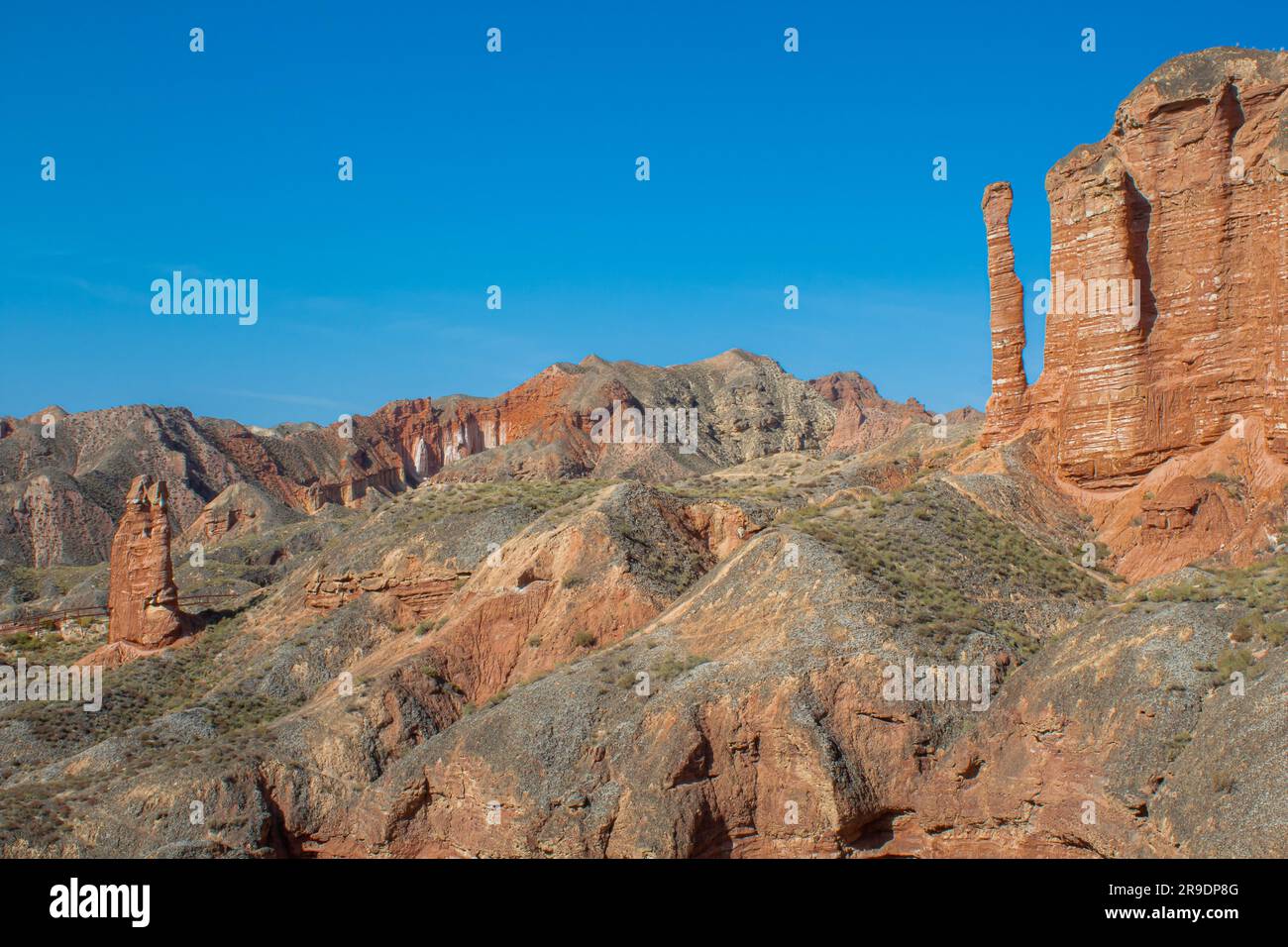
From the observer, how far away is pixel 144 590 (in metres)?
47.3

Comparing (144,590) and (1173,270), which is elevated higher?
(1173,270)

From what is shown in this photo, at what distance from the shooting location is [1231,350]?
32906 mm

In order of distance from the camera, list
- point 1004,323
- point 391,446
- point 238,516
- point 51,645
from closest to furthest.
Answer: point 1004,323 → point 51,645 → point 238,516 → point 391,446

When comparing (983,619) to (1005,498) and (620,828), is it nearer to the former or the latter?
(1005,498)

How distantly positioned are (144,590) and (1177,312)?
118 feet

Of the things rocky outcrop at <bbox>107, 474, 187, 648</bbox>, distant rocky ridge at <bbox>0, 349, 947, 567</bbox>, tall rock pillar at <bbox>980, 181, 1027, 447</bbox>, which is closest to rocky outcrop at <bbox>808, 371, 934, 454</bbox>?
distant rocky ridge at <bbox>0, 349, 947, 567</bbox>

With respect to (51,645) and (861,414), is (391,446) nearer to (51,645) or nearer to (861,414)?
(861,414)

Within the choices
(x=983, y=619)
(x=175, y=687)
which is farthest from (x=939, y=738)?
(x=175, y=687)

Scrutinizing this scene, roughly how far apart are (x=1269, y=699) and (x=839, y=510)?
15456 millimetres

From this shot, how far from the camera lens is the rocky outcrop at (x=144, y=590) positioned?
1843 inches

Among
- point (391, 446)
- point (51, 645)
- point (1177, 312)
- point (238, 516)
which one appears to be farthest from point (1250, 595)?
point (391, 446)

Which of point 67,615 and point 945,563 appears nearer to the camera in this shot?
point 945,563

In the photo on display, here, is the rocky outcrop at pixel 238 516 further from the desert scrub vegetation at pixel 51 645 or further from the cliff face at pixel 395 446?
the desert scrub vegetation at pixel 51 645

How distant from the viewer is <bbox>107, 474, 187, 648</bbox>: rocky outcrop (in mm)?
46812
